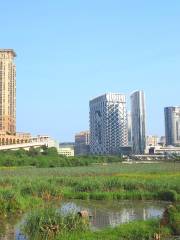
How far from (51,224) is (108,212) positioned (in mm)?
9360

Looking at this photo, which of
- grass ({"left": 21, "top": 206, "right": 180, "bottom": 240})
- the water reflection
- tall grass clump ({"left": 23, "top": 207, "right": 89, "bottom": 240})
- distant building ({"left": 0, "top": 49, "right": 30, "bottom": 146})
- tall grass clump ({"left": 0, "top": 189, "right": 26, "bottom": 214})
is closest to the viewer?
grass ({"left": 21, "top": 206, "right": 180, "bottom": 240})

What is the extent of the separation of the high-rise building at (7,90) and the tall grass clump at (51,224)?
522 feet

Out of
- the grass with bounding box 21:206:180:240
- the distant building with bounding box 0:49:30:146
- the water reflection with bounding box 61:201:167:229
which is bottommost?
the water reflection with bounding box 61:201:167:229

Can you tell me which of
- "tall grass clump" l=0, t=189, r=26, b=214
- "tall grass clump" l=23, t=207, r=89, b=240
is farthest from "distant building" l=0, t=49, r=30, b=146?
"tall grass clump" l=23, t=207, r=89, b=240

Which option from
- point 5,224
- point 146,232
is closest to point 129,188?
point 5,224

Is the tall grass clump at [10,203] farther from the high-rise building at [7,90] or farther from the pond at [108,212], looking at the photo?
the high-rise building at [7,90]

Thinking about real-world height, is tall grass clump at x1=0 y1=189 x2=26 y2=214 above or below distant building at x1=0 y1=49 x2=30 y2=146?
below

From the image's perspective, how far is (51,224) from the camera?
16109 mm

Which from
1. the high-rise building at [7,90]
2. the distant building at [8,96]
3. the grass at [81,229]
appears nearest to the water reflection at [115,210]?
the grass at [81,229]

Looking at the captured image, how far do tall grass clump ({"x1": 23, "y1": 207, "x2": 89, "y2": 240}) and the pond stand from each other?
0.72 m

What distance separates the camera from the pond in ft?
64.0

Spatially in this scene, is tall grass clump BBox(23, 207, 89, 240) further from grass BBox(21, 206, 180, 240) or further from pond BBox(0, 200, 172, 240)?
pond BBox(0, 200, 172, 240)

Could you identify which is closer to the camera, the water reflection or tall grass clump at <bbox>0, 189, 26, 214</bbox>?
the water reflection

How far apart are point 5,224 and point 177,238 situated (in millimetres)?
8448
